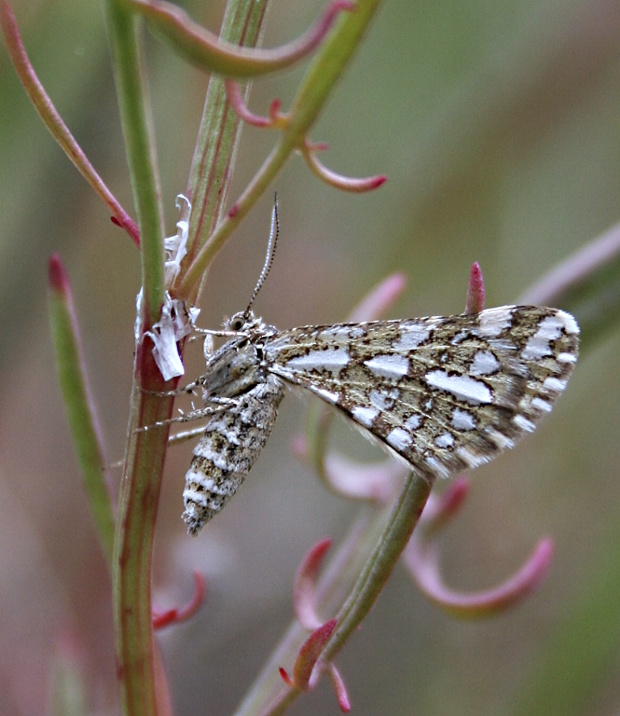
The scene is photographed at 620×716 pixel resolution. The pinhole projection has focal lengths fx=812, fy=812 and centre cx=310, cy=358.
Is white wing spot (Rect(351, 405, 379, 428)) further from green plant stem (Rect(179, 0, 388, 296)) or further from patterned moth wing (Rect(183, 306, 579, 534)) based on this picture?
green plant stem (Rect(179, 0, 388, 296))

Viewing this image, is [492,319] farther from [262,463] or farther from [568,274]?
[262,463]

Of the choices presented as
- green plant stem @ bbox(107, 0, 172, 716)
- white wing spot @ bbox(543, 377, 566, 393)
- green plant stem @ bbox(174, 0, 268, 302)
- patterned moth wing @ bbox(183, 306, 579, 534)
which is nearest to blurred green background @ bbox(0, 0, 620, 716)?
patterned moth wing @ bbox(183, 306, 579, 534)

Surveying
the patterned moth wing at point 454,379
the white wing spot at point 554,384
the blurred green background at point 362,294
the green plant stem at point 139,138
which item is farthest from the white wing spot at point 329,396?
the blurred green background at point 362,294

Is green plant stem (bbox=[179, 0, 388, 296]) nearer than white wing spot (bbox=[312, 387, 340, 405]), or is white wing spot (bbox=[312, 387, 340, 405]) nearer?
green plant stem (bbox=[179, 0, 388, 296])

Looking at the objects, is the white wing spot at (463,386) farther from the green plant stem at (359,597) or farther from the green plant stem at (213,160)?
the green plant stem at (213,160)

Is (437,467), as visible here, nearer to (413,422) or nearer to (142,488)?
(413,422)
